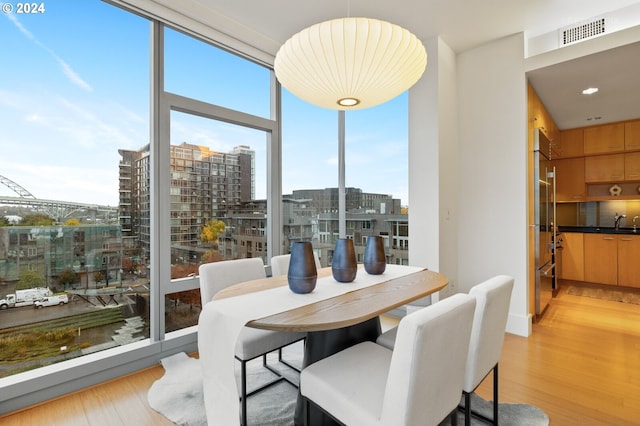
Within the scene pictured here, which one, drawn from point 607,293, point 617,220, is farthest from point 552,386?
point 617,220

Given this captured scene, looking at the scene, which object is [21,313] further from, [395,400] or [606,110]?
[606,110]

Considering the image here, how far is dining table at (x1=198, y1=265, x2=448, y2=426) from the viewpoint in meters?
1.32

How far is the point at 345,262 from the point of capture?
74.1 inches

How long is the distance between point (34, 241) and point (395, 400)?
2.37 metres

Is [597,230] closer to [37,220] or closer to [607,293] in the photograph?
[607,293]

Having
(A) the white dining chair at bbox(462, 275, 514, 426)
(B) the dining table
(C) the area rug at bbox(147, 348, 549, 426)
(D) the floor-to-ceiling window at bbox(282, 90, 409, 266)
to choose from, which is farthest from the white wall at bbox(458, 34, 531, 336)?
(A) the white dining chair at bbox(462, 275, 514, 426)

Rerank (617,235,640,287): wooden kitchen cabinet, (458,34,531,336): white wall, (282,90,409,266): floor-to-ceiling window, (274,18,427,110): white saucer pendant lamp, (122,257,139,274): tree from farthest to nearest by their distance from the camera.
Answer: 1. (617,235,640,287): wooden kitchen cabinet
2. (282,90,409,266): floor-to-ceiling window
3. (458,34,531,336): white wall
4. (122,257,139,274): tree
5. (274,18,427,110): white saucer pendant lamp

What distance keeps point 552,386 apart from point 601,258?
12.4 ft

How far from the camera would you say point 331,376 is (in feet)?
4.36

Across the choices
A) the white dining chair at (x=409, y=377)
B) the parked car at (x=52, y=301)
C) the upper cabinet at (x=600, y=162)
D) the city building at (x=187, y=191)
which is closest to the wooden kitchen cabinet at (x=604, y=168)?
the upper cabinet at (x=600, y=162)

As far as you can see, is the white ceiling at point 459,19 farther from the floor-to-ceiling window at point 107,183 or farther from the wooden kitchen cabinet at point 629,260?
the wooden kitchen cabinet at point 629,260

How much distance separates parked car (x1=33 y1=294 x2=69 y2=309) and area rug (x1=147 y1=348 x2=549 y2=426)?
84cm

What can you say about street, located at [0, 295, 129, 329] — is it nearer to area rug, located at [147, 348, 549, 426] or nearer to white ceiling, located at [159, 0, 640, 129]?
area rug, located at [147, 348, 549, 426]

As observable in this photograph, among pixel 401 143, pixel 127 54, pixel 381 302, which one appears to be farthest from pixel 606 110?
pixel 127 54
